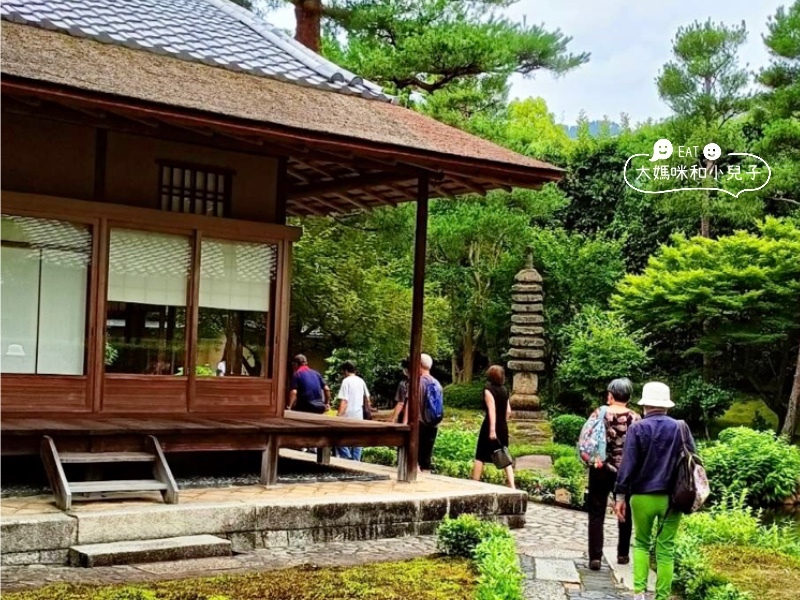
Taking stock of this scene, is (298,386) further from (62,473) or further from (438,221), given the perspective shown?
(438,221)

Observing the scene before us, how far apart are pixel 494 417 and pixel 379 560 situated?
12.3ft

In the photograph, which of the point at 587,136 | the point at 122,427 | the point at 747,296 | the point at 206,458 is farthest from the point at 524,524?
the point at 587,136

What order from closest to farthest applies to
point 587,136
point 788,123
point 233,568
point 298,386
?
point 233,568 < point 298,386 < point 788,123 < point 587,136

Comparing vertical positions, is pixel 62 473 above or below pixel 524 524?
above

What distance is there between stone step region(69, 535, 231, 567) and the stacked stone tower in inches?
768

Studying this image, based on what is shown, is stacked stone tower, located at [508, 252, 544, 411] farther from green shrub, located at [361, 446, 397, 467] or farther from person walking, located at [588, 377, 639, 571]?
person walking, located at [588, 377, 639, 571]

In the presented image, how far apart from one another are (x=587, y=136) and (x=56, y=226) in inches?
1220

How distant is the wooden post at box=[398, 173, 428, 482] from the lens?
11.8m

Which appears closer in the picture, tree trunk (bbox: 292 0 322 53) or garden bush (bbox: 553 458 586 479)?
garden bush (bbox: 553 458 586 479)

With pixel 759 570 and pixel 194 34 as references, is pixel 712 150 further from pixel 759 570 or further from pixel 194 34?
pixel 759 570

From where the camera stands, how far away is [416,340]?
11.9 metres

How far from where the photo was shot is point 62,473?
30.8 feet

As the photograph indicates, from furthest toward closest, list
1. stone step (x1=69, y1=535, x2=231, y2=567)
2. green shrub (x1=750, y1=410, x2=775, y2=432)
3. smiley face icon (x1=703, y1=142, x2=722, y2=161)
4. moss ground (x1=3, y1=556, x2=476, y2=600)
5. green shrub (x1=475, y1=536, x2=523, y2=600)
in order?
smiley face icon (x1=703, y1=142, x2=722, y2=161) → green shrub (x1=750, y1=410, x2=775, y2=432) → stone step (x1=69, y1=535, x2=231, y2=567) → moss ground (x1=3, y1=556, x2=476, y2=600) → green shrub (x1=475, y1=536, x2=523, y2=600)

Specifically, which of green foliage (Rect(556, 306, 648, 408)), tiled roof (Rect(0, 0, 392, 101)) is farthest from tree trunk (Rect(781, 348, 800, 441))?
tiled roof (Rect(0, 0, 392, 101))
